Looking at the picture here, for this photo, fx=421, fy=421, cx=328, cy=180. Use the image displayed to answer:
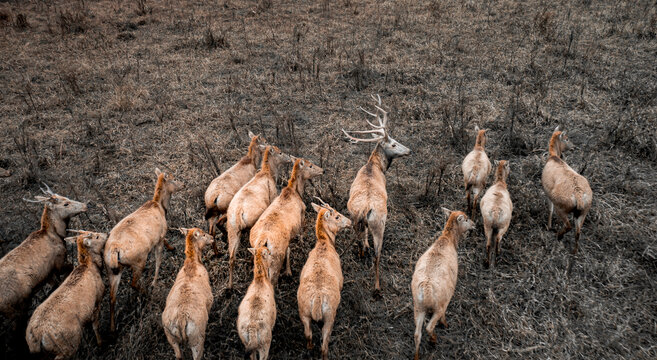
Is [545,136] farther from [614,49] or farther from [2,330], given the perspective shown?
[2,330]

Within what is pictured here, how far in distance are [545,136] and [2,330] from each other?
30.1 ft

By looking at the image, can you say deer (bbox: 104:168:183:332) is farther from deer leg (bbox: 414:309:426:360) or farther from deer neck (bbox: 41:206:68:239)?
deer leg (bbox: 414:309:426:360)

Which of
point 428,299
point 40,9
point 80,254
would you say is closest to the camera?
point 428,299

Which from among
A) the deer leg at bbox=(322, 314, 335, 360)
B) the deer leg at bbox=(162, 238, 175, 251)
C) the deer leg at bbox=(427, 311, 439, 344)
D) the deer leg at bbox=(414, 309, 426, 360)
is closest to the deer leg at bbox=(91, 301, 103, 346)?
the deer leg at bbox=(162, 238, 175, 251)

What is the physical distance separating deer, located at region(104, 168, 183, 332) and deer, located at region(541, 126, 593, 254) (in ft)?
17.9

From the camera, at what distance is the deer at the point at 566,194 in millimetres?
5598

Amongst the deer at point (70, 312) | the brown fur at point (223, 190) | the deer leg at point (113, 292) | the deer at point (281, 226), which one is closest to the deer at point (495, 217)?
the deer at point (281, 226)

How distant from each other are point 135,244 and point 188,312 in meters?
1.39

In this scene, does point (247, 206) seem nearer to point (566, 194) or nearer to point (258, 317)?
point (258, 317)

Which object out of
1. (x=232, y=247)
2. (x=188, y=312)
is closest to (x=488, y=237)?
(x=232, y=247)

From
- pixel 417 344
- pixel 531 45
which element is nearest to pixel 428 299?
pixel 417 344

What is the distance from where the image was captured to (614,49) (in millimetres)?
11156

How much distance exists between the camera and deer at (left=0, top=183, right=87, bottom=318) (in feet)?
15.4

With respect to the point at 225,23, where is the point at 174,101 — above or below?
below
